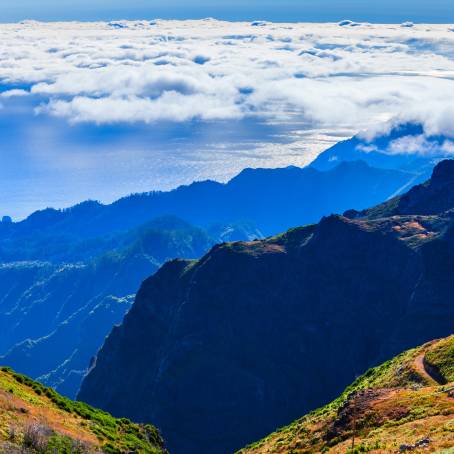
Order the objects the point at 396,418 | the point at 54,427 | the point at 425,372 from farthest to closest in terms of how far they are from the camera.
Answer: the point at 425,372, the point at 396,418, the point at 54,427

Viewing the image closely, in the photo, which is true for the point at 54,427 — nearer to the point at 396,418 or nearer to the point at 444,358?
the point at 396,418

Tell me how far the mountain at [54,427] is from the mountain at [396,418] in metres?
17.0

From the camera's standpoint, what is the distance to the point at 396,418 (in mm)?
85750

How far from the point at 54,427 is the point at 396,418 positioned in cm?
3332

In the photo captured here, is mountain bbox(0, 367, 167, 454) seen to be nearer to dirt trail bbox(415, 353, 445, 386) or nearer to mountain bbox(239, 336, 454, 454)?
mountain bbox(239, 336, 454, 454)

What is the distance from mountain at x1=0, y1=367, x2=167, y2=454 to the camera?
71938 mm

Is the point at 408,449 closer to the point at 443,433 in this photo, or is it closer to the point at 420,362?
the point at 443,433

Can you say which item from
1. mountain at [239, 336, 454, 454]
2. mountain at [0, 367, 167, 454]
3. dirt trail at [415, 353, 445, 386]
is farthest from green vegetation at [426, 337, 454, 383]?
mountain at [0, 367, 167, 454]

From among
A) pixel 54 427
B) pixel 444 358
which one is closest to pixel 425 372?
pixel 444 358

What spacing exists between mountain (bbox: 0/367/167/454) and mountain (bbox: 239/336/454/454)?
17.0 metres

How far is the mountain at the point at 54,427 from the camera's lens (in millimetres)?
71938

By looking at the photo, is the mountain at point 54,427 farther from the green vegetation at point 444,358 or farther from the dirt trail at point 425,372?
the green vegetation at point 444,358

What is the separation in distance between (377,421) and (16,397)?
36231 mm

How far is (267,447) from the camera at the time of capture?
10838 cm
